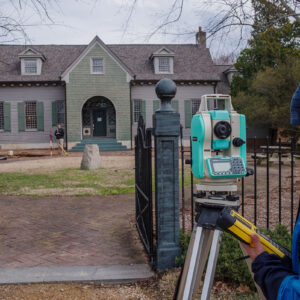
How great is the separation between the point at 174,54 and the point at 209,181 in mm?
24486

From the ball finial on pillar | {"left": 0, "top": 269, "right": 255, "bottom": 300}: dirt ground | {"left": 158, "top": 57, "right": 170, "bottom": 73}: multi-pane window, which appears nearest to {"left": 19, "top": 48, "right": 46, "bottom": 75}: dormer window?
{"left": 158, "top": 57, "right": 170, "bottom": 73}: multi-pane window

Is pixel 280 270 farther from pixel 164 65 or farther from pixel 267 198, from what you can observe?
pixel 164 65

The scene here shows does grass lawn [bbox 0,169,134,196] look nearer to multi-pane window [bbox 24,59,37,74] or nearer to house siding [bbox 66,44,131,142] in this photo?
house siding [bbox 66,44,131,142]

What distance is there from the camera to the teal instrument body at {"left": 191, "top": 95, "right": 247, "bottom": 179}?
2139mm

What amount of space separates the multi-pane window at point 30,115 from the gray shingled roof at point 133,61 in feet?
5.85

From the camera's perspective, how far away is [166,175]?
3631 millimetres

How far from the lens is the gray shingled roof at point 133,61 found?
81.1 feet

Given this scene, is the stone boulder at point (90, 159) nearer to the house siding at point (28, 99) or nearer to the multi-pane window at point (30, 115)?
the house siding at point (28, 99)

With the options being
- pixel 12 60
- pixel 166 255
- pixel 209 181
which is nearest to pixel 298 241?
pixel 209 181

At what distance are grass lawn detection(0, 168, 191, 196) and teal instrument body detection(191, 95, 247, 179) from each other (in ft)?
20.5

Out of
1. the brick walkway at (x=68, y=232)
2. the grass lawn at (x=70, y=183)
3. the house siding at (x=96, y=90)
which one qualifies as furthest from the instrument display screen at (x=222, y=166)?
the house siding at (x=96, y=90)

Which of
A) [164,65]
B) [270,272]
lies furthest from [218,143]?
[164,65]

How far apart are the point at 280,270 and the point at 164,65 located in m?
24.8

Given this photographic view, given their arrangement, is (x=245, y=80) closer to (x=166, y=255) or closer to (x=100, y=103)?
(x=100, y=103)
